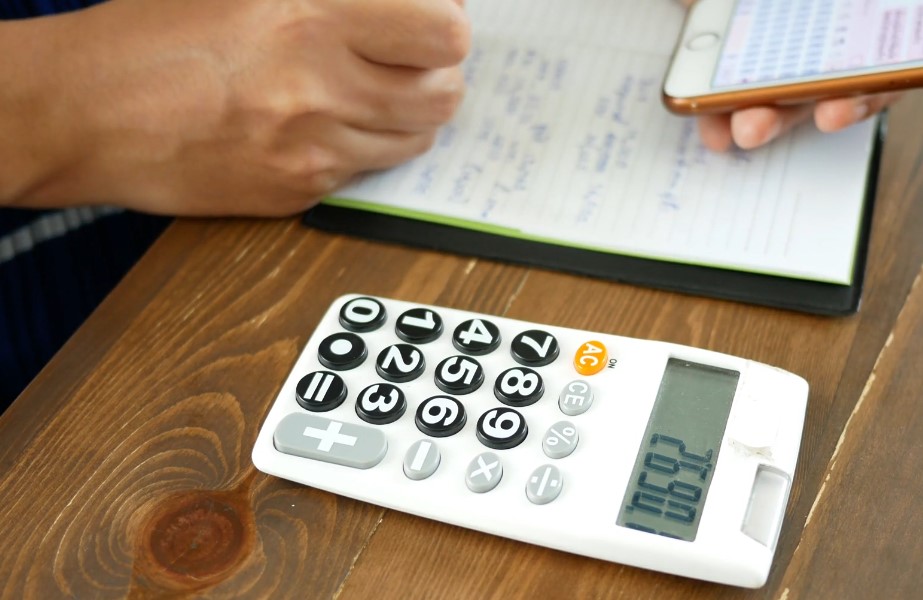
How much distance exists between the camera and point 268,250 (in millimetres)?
525

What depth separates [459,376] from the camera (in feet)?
1.36

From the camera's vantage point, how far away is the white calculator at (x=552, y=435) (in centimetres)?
36

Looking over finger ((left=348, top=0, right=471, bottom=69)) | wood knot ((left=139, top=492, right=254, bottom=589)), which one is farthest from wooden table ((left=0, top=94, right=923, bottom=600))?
finger ((left=348, top=0, right=471, bottom=69))

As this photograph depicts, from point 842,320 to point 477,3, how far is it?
0.36 meters

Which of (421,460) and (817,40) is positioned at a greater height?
(817,40)

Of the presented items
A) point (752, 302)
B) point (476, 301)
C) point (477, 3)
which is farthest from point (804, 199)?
point (477, 3)

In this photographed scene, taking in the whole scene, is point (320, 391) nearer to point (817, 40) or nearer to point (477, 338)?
point (477, 338)

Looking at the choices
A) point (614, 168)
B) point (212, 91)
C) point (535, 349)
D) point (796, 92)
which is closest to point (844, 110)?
point (796, 92)

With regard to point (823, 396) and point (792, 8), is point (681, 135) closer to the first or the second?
point (792, 8)

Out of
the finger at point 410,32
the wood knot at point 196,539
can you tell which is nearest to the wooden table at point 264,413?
the wood knot at point 196,539

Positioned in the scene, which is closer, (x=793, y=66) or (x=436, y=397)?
(x=436, y=397)

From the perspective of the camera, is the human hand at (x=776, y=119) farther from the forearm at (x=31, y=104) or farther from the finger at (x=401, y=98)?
the forearm at (x=31, y=104)

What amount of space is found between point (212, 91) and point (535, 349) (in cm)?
24

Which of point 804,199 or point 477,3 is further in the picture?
point 477,3
